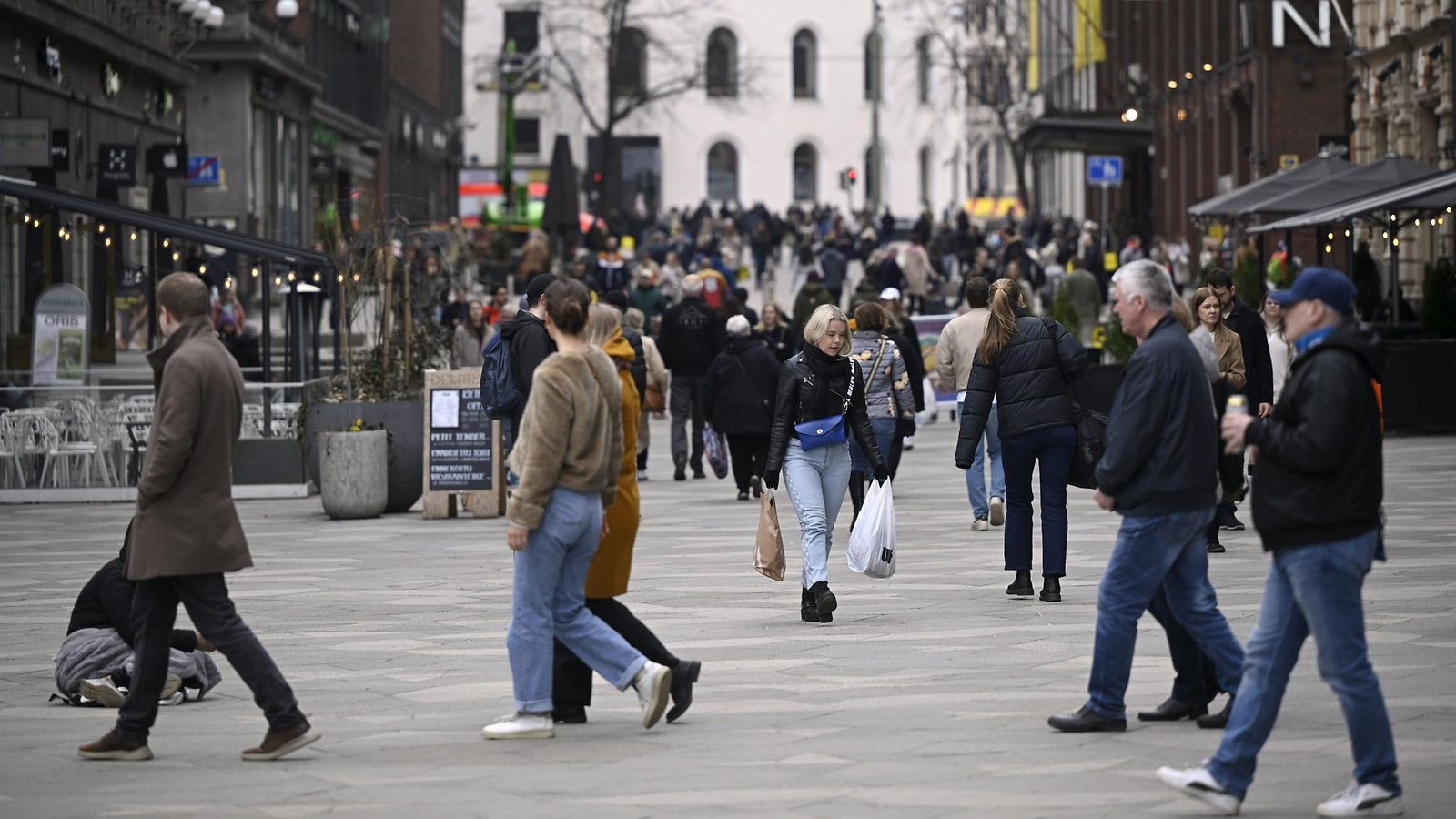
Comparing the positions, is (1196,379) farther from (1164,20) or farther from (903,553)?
(1164,20)

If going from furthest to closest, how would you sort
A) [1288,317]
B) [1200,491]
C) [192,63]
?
[192,63], [1200,491], [1288,317]

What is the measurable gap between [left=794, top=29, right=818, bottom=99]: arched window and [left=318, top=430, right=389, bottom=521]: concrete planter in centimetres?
8794

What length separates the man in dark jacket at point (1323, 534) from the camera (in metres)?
7.27

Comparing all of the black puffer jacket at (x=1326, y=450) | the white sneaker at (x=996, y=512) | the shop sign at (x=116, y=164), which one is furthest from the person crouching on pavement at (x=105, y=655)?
the shop sign at (x=116, y=164)

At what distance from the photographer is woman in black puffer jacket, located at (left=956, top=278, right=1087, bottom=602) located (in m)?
12.7

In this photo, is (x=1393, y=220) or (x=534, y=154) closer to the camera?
(x=1393, y=220)

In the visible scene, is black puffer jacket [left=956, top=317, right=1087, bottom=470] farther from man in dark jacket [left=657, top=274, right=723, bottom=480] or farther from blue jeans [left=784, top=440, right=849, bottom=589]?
man in dark jacket [left=657, top=274, right=723, bottom=480]

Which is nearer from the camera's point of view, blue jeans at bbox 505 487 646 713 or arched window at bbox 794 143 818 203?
blue jeans at bbox 505 487 646 713

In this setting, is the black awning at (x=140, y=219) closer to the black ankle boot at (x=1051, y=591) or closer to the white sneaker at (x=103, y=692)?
the black ankle boot at (x=1051, y=591)

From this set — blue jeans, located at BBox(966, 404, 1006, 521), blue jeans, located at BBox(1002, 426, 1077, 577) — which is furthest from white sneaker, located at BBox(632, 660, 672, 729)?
blue jeans, located at BBox(966, 404, 1006, 521)

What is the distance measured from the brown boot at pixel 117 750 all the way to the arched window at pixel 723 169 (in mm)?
96012

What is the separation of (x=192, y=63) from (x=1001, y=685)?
3123 centimetres

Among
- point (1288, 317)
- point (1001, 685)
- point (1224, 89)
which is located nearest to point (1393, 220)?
point (1001, 685)

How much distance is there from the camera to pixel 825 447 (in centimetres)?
1261
